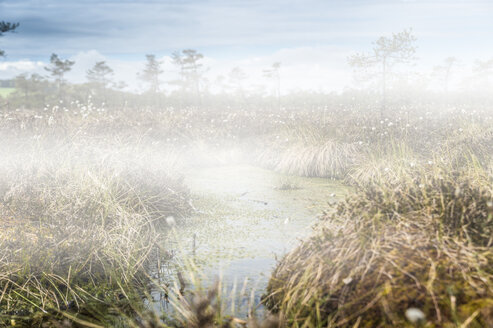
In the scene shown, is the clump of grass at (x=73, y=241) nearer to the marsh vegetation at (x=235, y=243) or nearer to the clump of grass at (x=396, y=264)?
the marsh vegetation at (x=235, y=243)

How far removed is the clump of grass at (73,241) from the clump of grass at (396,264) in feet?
4.81

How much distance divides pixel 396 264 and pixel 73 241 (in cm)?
300

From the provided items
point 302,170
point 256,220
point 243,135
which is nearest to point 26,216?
point 256,220

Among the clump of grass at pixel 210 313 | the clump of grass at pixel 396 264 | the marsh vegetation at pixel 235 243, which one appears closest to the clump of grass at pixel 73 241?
the marsh vegetation at pixel 235 243

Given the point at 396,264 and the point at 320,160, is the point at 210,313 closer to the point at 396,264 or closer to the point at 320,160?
the point at 396,264

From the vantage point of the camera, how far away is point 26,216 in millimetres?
4840

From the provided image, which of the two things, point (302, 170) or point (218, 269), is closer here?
point (218, 269)

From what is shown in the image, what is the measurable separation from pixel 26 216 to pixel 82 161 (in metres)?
1.57

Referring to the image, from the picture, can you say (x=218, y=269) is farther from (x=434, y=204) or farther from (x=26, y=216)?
(x=26, y=216)

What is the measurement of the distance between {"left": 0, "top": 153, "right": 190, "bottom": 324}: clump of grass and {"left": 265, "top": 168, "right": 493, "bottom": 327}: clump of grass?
1467 mm

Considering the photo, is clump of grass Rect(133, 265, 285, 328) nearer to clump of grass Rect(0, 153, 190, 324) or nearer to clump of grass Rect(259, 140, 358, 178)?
clump of grass Rect(0, 153, 190, 324)

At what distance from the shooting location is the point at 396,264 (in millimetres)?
2875

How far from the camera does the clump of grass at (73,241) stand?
11.6ft

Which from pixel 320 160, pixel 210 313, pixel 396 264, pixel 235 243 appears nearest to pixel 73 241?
pixel 235 243
